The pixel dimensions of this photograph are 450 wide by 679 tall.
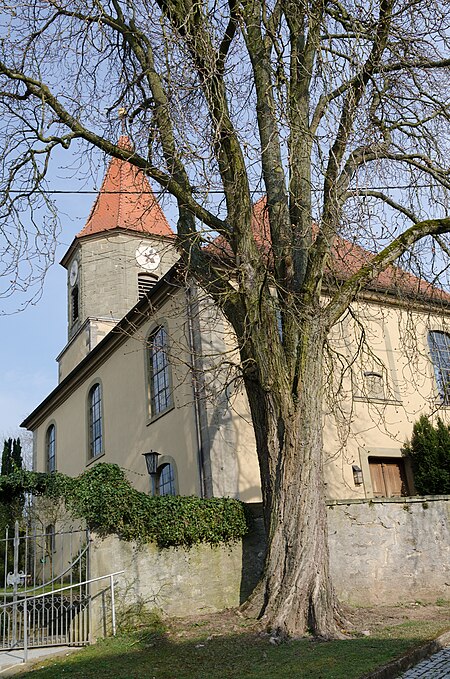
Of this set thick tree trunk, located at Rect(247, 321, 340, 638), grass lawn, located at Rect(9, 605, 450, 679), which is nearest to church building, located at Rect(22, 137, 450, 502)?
thick tree trunk, located at Rect(247, 321, 340, 638)

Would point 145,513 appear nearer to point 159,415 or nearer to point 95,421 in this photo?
point 159,415

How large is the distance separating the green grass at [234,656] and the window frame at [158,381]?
8038 mm

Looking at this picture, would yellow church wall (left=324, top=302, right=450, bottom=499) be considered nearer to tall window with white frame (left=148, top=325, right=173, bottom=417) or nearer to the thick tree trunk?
tall window with white frame (left=148, top=325, right=173, bottom=417)

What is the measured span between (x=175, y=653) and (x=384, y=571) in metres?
4.30

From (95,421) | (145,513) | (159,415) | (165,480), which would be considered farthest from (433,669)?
(95,421)

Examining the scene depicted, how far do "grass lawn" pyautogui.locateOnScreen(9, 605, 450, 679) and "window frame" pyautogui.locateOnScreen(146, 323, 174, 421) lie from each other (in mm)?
7566

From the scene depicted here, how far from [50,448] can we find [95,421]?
17.8 feet

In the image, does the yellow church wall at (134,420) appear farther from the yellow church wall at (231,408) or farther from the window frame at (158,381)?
the window frame at (158,381)

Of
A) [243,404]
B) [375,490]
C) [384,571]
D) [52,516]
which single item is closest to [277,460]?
[384,571]

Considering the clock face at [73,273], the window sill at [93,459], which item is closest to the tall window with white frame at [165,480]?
the window sill at [93,459]

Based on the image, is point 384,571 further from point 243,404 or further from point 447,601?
point 243,404

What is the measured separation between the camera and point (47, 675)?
7.31 metres

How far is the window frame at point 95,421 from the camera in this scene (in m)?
20.6

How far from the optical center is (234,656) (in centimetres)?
730
